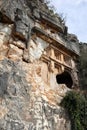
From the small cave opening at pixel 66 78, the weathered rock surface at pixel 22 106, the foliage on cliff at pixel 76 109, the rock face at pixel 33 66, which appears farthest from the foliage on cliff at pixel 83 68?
the weathered rock surface at pixel 22 106

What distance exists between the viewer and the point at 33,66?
8133mm

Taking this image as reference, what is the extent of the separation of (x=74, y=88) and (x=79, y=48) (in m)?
1.77

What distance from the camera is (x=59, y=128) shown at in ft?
25.5

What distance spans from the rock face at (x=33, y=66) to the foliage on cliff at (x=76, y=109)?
165 mm

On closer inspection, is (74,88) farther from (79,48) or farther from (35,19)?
(35,19)

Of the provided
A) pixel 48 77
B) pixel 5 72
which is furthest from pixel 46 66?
pixel 5 72

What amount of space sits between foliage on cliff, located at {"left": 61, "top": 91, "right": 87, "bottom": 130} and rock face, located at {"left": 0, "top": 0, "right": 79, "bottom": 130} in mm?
165

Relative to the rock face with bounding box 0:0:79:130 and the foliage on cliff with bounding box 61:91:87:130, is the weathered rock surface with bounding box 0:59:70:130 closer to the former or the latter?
the rock face with bounding box 0:0:79:130

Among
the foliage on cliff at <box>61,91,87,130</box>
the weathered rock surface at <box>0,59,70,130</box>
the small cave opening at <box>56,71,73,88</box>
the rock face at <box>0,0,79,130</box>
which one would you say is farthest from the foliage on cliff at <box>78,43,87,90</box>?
the weathered rock surface at <box>0,59,70,130</box>

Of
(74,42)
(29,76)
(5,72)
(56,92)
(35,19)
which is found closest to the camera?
(5,72)

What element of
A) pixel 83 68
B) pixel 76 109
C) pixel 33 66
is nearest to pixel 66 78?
pixel 83 68

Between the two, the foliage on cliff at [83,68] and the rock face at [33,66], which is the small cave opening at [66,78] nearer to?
the rock face at [33,66]

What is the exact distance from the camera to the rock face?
6992 mm

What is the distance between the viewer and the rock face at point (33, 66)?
6.99m
